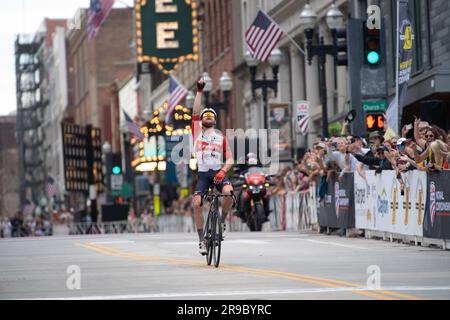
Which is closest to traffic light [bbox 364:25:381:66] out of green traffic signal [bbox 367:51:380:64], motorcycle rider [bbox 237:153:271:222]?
green traffic signal [bbox 367:51:380:64]

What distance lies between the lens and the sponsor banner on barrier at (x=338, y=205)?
88.7ft

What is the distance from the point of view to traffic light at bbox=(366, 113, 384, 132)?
27703 millimetres

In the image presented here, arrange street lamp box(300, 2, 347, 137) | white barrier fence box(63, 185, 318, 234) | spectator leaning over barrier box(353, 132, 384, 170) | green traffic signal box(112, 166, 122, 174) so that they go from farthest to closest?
green traffic signal box(112, 166, 122, 174)
white barrier fence box(63, 185, 318, 234)
street lamp box(300, 2, 347, 137)
spectator leaning over barrier box(353, 132, 384, 170)

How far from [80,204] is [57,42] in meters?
45.5

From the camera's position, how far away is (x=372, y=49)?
2736 centimetres

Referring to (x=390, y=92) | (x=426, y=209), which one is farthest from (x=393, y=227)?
(x=390, y=92)

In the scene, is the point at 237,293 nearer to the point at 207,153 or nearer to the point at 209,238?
the point at 209,238

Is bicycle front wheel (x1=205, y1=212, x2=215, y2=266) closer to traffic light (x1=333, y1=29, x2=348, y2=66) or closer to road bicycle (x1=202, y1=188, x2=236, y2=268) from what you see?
road bicycle (x1=202, y1=188, x2=236, y2=268)

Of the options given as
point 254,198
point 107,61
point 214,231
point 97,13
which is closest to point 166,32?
point 97,13

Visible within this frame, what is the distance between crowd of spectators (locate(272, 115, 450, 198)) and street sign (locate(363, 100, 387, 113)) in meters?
0.44

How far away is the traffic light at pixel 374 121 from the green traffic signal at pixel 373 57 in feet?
3.48

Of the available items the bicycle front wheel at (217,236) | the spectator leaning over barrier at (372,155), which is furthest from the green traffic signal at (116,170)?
the bicycle front wheel at (217,236)
